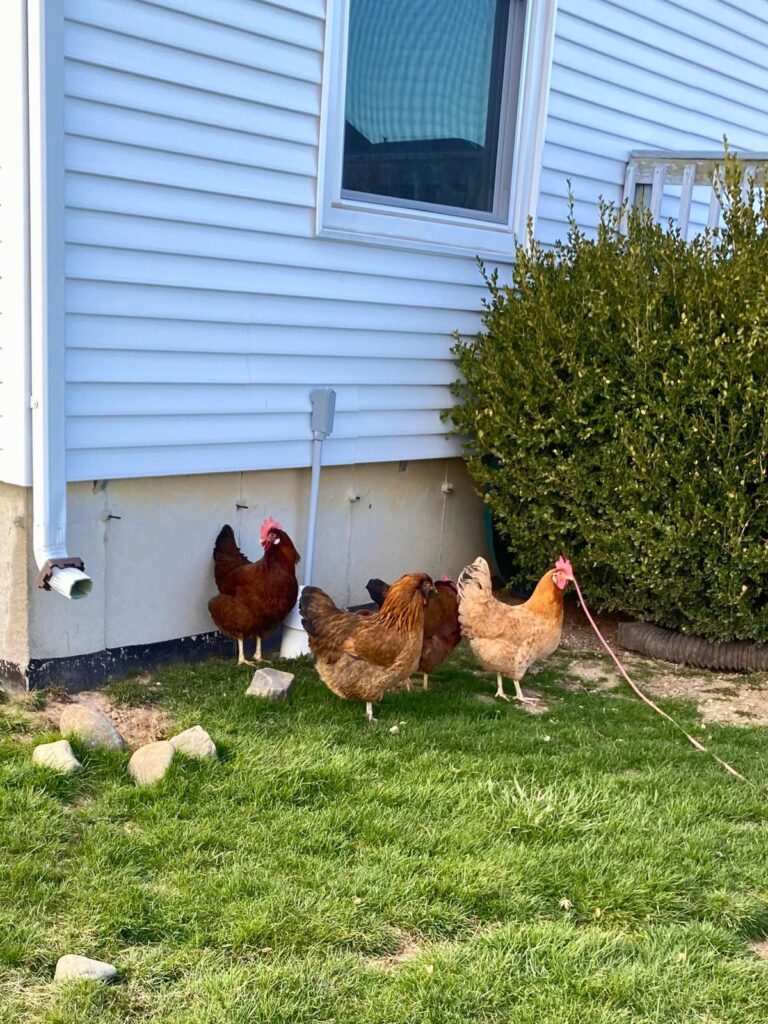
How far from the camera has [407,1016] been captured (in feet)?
8.89

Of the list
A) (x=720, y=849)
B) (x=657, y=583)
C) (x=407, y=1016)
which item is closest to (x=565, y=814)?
(x=720, y=849)

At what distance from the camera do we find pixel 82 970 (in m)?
2.75

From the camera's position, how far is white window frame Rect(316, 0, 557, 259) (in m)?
5.41

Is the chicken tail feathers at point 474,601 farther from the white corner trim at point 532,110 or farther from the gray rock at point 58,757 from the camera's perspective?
the white corner trim at point 532,110

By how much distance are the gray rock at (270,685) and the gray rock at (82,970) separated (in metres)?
2.03

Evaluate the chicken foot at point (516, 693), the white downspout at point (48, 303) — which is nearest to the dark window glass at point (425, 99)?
the white downspout at point (48, 303)

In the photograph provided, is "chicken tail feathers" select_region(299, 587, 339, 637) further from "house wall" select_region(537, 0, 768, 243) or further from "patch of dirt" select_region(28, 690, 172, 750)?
"house wall" select_region(537, 0, 768, 243)

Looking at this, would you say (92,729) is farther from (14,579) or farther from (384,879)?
(384,879)

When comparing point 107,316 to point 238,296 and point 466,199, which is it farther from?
point 466,199

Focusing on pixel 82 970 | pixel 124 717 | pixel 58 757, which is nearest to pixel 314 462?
pixel 124 717

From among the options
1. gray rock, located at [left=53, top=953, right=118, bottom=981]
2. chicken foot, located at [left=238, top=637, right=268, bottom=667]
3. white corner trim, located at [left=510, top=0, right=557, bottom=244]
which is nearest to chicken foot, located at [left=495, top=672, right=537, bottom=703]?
chicken foot, located at [left=238, top=637, right=268, bottom=667]

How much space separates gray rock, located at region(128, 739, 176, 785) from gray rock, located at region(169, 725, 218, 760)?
67mm

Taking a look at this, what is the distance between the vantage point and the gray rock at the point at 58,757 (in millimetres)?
3844

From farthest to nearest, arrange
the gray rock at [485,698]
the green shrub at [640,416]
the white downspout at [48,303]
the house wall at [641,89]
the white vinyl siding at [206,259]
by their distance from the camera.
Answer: the house wall at [641,89] < the green shrub at [640,416] < the gray rock at [485,698] < the white vinyl siding at [206,259] < the white downspout at [48,303]
